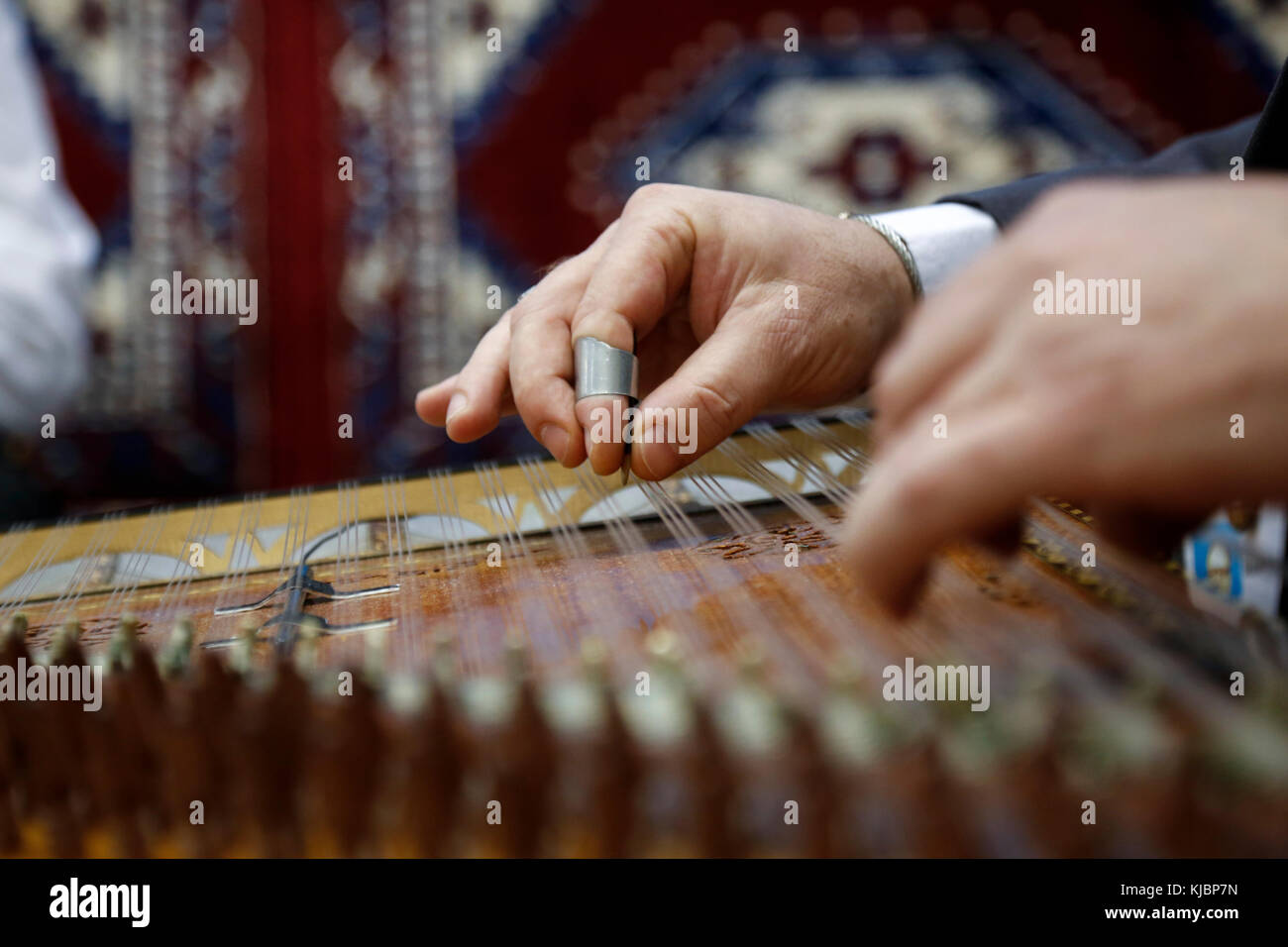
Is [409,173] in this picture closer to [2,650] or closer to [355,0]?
[355,0]

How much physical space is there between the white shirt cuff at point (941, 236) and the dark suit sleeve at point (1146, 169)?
0.03 m

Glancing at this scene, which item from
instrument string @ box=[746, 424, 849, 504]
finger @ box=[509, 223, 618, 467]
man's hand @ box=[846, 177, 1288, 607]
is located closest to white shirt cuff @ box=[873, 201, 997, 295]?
instrument string @ box=[746, 424, 849, 504]

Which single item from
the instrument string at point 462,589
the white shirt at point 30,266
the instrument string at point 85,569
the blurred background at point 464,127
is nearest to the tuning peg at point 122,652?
the instrument string at point 462,589

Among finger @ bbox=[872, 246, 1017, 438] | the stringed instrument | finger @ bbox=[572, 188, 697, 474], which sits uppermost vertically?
finger @ bbox=[572, 188, 697, 474]

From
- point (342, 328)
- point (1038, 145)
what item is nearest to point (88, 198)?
point (342, 328)

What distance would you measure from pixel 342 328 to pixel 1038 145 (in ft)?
6.59

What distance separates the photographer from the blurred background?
107 inches

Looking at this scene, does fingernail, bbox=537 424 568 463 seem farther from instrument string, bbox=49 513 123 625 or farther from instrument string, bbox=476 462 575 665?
instrument string, bbox=49 513 123 625

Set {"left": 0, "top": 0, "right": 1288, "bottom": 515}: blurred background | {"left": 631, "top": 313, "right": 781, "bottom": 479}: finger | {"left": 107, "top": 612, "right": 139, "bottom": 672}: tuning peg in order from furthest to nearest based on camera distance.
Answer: {"left": 0, "top": 0, "right": 1288, "bottom": 515}: blurred background, {"left": 631, "top": 313, "right": 781, "bottom": 479}: finger, {"left": 107, "top": 612, "right": 139, "bottom": 672}: tuning peg

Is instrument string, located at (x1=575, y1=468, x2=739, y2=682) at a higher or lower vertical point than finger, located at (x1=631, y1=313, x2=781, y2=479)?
lower

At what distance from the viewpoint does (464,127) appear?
277cm

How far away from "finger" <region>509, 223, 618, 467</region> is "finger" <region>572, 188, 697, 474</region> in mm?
22

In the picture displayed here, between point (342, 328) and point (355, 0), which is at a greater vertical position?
point (355, 0)
